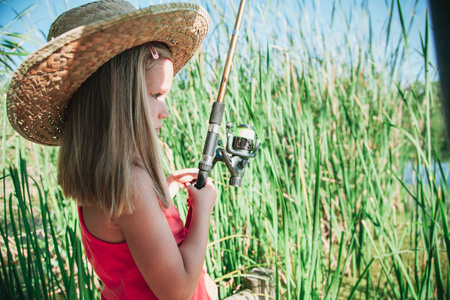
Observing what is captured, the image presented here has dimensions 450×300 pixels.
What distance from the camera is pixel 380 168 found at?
1.88 meters

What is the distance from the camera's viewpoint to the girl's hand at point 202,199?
2.74 ft

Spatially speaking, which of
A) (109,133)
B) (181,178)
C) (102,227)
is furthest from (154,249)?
(181,178)

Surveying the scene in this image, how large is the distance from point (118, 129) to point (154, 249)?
271 mm

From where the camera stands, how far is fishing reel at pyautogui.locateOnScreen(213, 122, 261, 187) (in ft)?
3.03

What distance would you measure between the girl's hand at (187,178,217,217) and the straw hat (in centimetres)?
36

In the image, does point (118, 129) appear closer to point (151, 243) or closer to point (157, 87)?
point (157, 87)

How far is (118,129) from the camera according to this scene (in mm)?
784

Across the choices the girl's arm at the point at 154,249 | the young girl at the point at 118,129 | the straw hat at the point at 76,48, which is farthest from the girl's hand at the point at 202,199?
the straw hat at the point at 76,48

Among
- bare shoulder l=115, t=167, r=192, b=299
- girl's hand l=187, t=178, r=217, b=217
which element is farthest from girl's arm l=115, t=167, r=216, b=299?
girl's hand l=187, t=178, r=217, b=217

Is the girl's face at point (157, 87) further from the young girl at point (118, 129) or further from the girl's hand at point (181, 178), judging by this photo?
the girl's hand at point (181, 178)

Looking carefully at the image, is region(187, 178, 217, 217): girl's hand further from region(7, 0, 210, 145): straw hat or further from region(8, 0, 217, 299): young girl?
region(7, 0, 210, 145): straw hat

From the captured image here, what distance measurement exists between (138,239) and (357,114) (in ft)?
4.89

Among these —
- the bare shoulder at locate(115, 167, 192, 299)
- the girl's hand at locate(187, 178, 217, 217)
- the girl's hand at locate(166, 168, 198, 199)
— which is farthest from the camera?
the girl's hand at locate(166, 168, 198, 199)

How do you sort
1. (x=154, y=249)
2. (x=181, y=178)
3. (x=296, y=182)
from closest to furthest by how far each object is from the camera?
(x=154, y=249) → (x=181, y=178) → (x=296, y=182)
